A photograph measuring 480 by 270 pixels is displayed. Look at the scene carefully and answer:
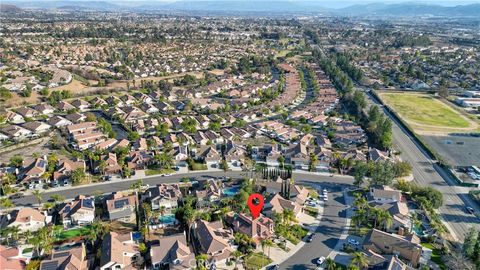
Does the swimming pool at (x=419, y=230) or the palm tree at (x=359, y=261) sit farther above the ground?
the palm tree at (x=359, y=261)

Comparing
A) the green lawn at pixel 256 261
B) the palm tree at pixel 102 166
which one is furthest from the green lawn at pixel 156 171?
the green lawn at pixel 256 261

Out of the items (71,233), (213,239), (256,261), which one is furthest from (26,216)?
(256,261)

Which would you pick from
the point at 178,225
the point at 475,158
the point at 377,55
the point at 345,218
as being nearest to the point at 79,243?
the point at 178,225

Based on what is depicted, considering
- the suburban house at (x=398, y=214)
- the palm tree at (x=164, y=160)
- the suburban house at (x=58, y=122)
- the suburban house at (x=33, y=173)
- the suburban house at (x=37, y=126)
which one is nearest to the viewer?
the suburban house at (x=398, y=214)

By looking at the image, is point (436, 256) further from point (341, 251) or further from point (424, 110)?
point (424, 110)

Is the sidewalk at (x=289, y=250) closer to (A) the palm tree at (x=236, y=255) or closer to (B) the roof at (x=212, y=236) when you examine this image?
(A) the palm tree at (x=236, y=255)

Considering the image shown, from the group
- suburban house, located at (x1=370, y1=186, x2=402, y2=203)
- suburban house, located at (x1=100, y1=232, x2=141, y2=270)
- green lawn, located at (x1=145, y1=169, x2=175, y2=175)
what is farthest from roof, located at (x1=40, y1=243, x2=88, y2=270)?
suburban house, located at (x1=370, y1=186, x2=402, y2=203)
